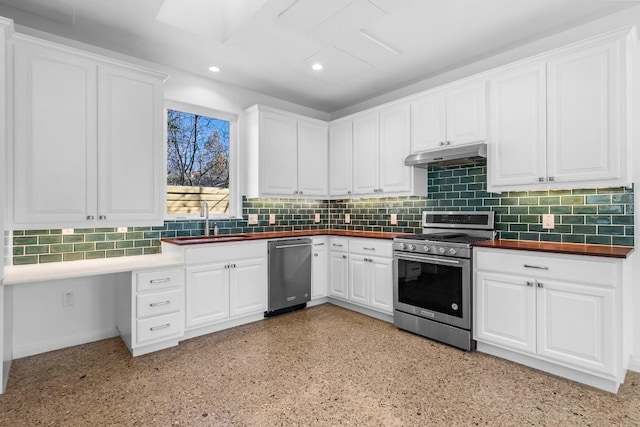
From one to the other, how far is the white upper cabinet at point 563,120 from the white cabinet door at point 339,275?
182cm

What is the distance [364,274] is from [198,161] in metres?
2.33

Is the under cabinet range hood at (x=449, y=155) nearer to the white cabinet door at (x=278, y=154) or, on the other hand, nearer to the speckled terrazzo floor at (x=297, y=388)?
the white cabinet door at (x=278, y=154)

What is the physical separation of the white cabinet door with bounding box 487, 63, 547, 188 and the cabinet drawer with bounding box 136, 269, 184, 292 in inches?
116

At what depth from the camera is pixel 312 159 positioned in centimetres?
455

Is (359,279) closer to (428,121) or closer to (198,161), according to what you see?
(428,121)

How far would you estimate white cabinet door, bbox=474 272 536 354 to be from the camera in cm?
256

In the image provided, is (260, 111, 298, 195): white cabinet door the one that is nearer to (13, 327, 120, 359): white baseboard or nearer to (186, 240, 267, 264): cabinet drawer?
(186, 240, 267, 264): cabinet drawer

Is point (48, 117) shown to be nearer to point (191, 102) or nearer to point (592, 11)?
point (191, 102)

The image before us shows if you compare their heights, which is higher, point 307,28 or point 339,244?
point 307,28

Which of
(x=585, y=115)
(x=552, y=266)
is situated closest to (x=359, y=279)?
(x=552, y=266)

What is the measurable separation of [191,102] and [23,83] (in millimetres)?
1518

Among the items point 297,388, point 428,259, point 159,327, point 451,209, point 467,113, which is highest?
point 467,113

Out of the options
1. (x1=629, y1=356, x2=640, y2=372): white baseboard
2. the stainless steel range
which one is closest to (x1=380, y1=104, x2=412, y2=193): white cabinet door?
the stainless steel range

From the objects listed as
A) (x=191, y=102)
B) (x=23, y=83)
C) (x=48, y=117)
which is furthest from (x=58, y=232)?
(x=191, y=102)
